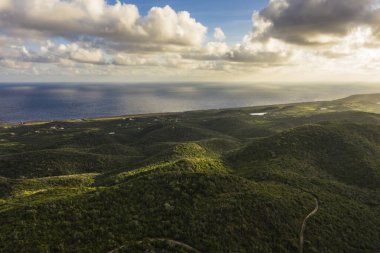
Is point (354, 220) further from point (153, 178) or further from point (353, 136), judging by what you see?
point (353, 136)

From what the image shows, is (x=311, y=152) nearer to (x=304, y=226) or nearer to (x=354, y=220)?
(x=354, y=220)

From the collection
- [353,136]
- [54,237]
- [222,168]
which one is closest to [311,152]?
Answer: [353,136]

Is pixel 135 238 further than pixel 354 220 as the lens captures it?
No

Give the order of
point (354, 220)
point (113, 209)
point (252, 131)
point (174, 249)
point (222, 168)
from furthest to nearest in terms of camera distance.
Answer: point (252, 131) → point (222, 168) → point (354, 220) → point (113, 209) → point (174, 249)

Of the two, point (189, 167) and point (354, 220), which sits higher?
point (189, 167)

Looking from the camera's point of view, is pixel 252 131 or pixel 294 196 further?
pixel 252 131

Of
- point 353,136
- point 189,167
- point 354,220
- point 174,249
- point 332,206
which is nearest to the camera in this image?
point 174,249

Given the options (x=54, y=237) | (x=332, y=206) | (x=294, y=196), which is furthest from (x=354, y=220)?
(x=54, y=237)

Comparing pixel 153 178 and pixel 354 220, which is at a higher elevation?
pixel 153 178

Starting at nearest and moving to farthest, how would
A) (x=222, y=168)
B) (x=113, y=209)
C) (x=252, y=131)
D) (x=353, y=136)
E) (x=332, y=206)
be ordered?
(x=113, y=209), (x=332, y=206), (x=222, y=168), (x=353, y=136), (x=252, y=131)
